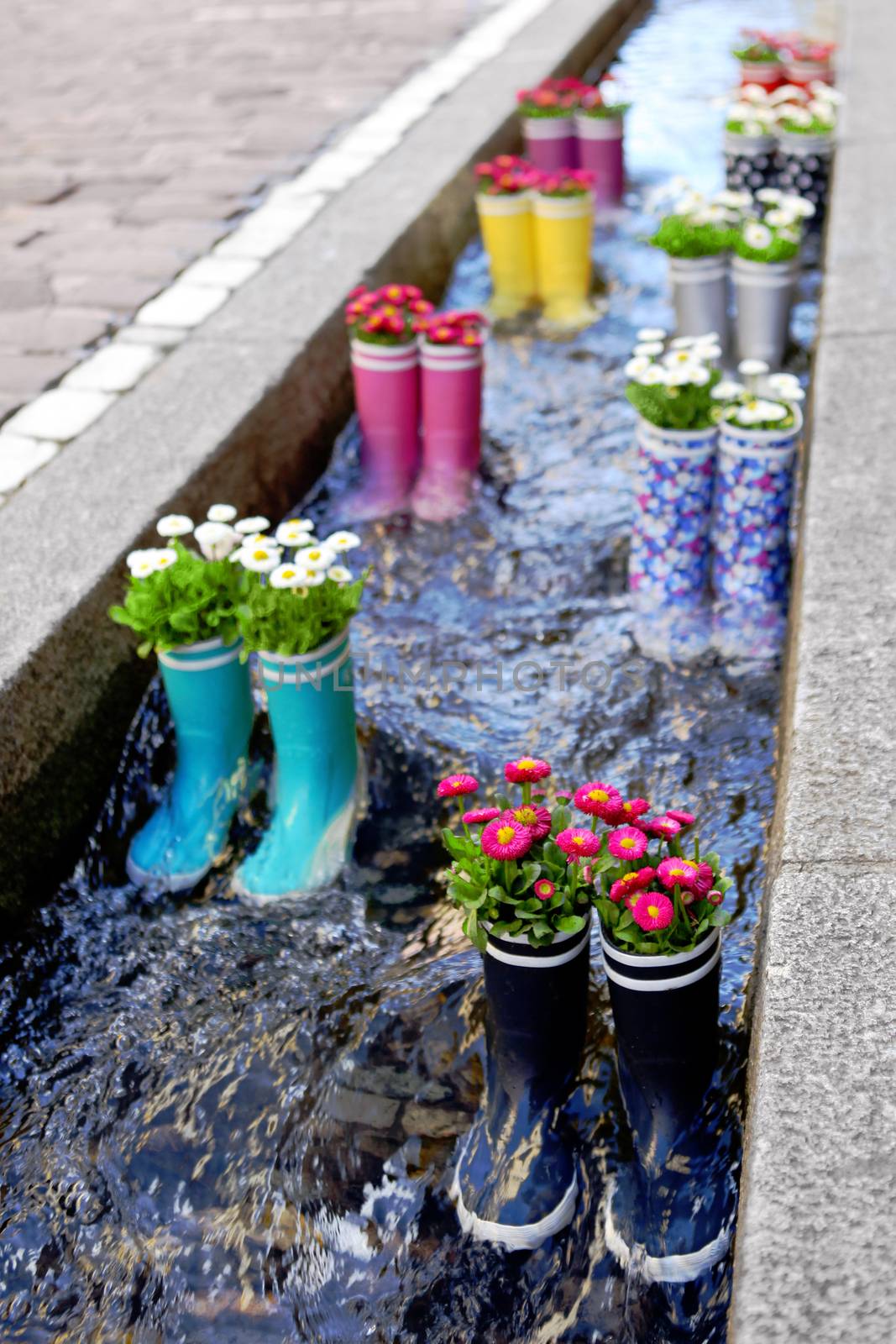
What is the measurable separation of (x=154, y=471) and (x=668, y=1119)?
1.94m

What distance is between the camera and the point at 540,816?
1977mm

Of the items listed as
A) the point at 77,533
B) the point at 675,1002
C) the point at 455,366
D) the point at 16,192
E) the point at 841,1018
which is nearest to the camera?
the point at 841,1018

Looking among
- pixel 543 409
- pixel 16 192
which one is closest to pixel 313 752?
pixel 543 409

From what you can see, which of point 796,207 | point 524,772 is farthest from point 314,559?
point 796,207

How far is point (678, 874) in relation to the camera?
5.91ft

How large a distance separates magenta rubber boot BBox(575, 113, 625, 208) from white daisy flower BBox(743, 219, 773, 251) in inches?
61.5

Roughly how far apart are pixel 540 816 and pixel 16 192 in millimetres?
4319

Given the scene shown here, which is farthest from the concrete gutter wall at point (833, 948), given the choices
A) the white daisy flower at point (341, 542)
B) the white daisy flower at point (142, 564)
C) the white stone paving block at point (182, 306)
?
the white stone paving block at point (182, 306)

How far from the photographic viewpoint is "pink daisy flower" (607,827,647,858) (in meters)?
1.85

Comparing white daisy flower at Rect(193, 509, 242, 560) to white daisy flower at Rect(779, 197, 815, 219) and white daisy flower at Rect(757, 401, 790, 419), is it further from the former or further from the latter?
white daisy flower at Rect(779, 197, 815, 219)

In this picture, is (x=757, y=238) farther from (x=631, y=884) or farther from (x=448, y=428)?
(x=631, y=884)

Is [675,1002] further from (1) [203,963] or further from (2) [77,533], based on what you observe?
(2) [77,533]

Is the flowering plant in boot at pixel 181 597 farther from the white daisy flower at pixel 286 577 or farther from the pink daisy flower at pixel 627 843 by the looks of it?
the pink daisy flower at pixel 627 843

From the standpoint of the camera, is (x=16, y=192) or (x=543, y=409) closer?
(x=543, y=409)
